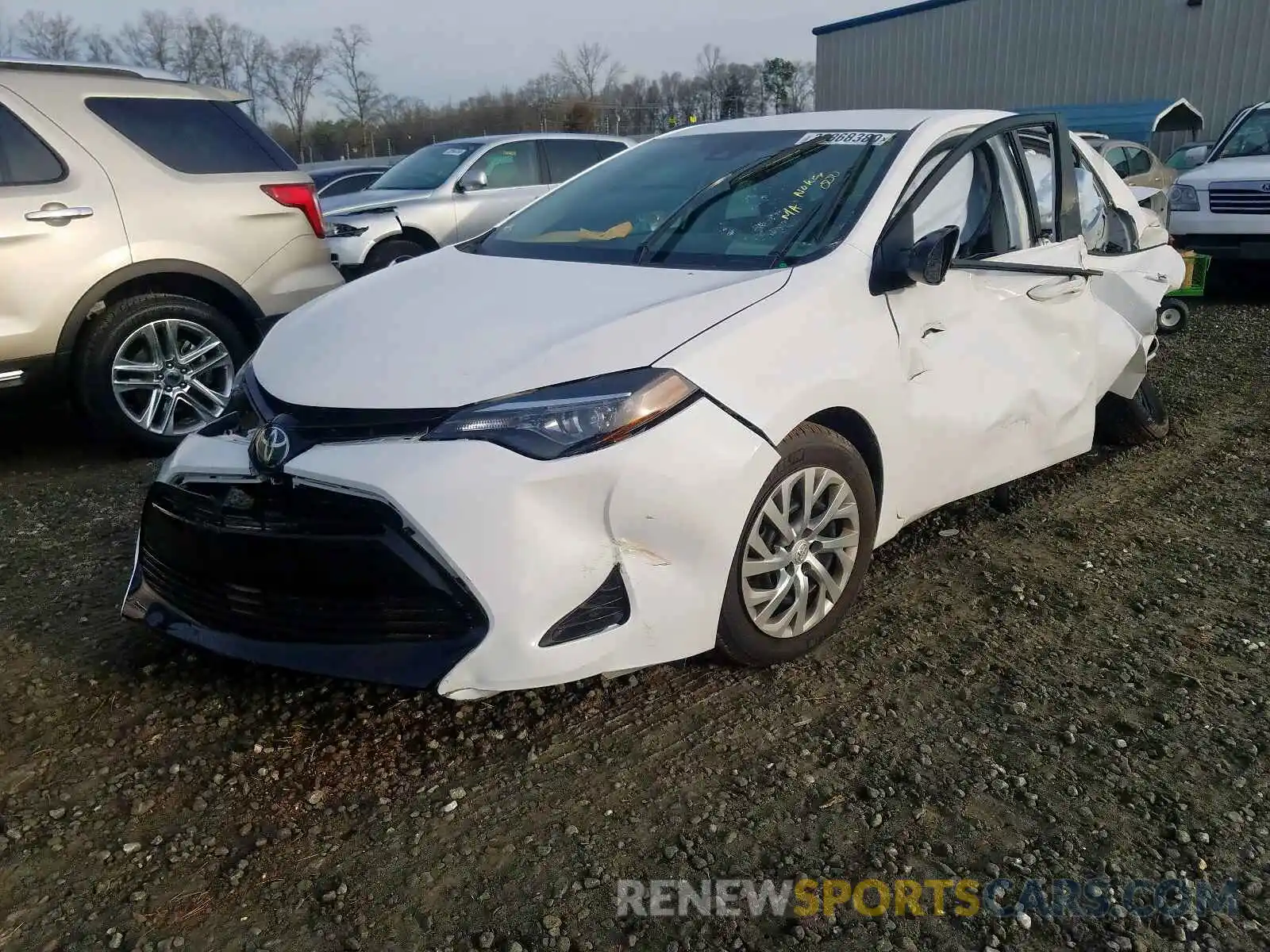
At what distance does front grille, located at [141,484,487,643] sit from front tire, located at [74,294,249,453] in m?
2.56

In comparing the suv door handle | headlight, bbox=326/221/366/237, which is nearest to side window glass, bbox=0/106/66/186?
the suv door handle

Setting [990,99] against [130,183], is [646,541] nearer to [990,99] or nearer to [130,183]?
[130,183]

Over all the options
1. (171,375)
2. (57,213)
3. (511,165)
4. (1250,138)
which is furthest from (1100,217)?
(1250,138)

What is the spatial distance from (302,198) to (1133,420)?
4.48 m

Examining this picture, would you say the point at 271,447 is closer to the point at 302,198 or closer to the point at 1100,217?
the point at 302,198

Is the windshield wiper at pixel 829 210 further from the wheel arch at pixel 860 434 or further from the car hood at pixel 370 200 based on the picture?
the car hood at pixel 370 200

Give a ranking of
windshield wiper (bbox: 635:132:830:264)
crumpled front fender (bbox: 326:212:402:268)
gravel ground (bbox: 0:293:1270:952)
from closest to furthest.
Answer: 1. gravel ground (bbox: 0:293:1270:952)
2. windshield wiper (bbox: 635:132:830:264)
3. crumpled front fender (bbox: 326:212:402:268)

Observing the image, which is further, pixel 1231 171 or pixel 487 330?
pixel 1231 171

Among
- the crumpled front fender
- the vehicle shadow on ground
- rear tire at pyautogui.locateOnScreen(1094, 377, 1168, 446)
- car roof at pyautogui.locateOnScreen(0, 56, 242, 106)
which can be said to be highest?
car roof at pyautogui.locateOnScreen(0, 56, 242, 106)

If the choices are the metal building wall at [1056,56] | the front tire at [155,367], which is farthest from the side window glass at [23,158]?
the metal building wall at [1056,56]

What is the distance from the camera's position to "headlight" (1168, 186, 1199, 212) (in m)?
10.2

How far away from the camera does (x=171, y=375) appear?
5.17 meters

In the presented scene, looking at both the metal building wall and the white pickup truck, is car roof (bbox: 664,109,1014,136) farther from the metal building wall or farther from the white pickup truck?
the metal building wall

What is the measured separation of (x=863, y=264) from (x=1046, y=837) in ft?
5.50
